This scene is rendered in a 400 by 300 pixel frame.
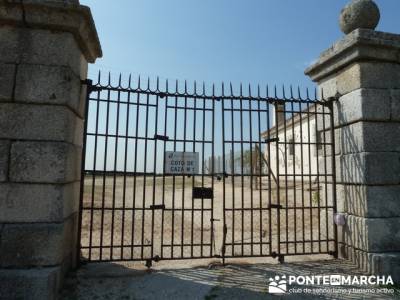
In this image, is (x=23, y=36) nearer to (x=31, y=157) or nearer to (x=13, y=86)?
(x=13, y=86)

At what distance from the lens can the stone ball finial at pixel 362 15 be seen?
4191 mm

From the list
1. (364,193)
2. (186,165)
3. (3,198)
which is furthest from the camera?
(186,165)

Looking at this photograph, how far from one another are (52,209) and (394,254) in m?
4.14

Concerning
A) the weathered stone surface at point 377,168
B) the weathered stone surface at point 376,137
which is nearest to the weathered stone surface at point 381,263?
the weathered stone surface at point 377,168

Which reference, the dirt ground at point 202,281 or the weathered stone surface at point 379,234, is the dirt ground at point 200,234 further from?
the weathered stone surface at point 379,234

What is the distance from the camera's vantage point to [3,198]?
3127mm

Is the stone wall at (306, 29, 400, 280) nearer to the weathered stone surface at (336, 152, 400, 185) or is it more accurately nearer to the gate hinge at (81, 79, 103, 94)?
the weathered stone surface at (336, 152, 400, 185)

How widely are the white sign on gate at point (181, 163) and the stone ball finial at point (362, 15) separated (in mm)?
2877

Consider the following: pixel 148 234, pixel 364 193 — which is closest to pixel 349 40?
pixel 364 193

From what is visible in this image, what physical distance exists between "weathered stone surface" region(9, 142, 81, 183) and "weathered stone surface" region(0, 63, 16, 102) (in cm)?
52

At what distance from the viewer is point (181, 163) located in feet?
13.9

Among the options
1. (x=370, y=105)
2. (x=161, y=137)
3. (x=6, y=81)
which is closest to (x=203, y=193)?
(x=161, y=137)

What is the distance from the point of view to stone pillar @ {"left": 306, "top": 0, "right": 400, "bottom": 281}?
393 centimetres

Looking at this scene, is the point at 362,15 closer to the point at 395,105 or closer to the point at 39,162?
the point at 395,105
